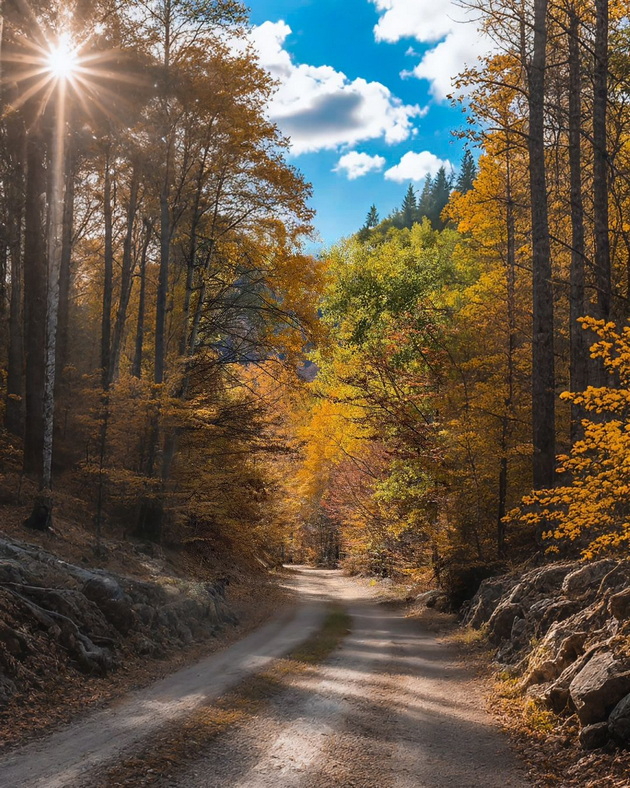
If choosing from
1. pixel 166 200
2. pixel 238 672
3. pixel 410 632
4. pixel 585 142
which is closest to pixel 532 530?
pixel 410 632

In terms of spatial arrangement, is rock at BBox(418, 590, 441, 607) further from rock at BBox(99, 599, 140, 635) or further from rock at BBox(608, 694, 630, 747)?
rock at BBox(608, 694, 630, 747)

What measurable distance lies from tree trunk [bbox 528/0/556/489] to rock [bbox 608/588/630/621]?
5.66 meters

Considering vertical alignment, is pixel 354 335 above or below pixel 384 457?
above

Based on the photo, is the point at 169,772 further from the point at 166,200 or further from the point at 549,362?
the point at 166,200

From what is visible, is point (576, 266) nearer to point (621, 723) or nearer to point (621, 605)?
point (621, 605)

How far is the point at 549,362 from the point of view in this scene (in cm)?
1299

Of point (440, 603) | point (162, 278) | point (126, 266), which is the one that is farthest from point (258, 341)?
point (440, 603)

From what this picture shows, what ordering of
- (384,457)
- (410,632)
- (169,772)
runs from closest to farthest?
(169,772) < (410,632) < (384,457)

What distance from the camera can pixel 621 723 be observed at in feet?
18.0

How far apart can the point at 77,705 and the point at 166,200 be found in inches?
524

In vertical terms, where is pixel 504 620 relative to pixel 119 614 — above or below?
below

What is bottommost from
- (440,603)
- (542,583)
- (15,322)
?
(440,603)

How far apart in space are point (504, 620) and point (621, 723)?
5.55 meters

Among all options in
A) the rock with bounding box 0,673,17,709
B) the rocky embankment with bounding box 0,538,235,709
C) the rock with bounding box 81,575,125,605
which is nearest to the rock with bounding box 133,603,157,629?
the rocky embankment with bounding box 0,538,235,709
